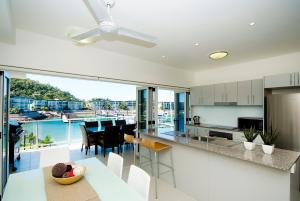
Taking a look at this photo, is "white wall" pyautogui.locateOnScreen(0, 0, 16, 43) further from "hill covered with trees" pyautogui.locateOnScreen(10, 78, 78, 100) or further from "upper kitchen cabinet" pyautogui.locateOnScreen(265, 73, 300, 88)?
"upper kitchen cabinet" pyautogui.locateOnScreen(265, 73, 300, 88)

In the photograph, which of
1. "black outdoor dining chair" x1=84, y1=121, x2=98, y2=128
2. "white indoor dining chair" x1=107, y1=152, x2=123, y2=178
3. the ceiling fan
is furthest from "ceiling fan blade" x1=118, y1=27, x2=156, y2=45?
"black outdoor dining chair" x1=84, y1=121, x2=98, y2=128

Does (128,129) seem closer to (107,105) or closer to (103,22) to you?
(107,105)

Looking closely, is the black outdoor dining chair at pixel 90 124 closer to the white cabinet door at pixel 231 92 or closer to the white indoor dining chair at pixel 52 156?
the white indoor dining chair at pixel 52 156

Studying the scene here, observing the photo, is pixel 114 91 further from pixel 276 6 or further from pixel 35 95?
pixel 276 6

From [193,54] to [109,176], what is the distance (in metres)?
3.10

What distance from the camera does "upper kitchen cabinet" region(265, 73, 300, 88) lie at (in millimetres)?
3178

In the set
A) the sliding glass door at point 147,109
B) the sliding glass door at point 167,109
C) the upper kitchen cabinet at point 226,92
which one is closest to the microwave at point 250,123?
the upper kitchen cabinet at point 226,92

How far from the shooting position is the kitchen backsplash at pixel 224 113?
418cm

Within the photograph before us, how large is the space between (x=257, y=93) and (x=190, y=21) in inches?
105

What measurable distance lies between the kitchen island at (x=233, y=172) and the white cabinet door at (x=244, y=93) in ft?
6.79

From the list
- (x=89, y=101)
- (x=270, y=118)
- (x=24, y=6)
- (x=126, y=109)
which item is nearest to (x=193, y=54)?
(x=270, y=118)

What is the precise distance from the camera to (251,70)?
425 cm

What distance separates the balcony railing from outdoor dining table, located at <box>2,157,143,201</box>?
12.8 feet

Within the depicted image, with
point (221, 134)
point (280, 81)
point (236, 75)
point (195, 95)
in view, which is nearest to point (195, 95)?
point (195, 95)
